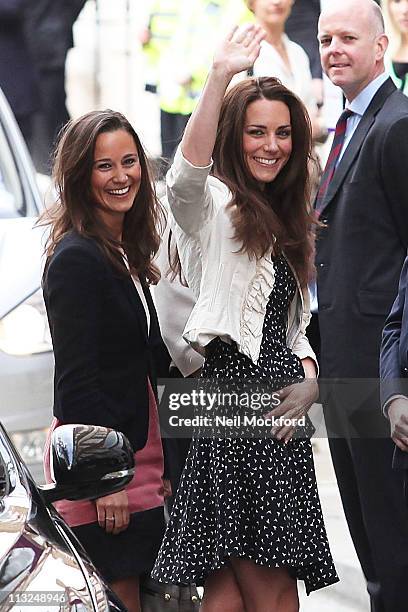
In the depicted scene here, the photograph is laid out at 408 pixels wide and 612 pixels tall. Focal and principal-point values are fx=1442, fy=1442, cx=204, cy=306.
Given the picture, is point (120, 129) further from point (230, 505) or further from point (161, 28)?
point (161, 28)

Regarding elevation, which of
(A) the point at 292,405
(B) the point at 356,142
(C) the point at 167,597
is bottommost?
(C) the point at 167,597

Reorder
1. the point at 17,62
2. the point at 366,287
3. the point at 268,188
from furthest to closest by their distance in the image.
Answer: the point at 17,62 < the point at 366,287 < the point at 268,188

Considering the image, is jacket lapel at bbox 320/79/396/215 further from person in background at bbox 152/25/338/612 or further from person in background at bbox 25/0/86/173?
person in background at bbox 25/0/86/173

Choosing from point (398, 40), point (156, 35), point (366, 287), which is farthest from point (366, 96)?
point (156, 35)

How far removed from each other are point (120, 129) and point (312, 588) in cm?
142

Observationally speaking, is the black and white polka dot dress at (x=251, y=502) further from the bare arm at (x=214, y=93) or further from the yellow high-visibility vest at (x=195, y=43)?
the yellow high-visibility vest at (x=195, y=43)

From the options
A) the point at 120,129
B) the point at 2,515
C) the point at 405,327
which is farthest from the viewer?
the point at 120,129

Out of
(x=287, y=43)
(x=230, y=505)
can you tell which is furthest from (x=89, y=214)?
(x=287, y=43)

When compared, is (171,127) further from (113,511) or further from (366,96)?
(113,511)

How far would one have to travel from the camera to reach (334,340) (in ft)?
16.0

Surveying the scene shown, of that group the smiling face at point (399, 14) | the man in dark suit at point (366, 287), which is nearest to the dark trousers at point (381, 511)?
the man in dark suit at point (366, 287)

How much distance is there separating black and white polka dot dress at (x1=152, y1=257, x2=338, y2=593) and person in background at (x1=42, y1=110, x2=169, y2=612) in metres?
0.11

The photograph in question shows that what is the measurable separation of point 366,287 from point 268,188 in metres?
0.67

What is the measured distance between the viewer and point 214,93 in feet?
12.6
